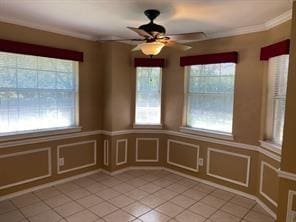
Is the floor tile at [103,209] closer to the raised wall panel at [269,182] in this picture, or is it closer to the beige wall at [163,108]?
the beige wall at [163,108]

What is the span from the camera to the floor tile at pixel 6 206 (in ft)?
9.57

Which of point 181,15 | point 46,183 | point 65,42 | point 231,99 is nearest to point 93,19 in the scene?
point 65,42

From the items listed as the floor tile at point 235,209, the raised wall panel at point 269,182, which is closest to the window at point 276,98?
the raised wall panel at point 269,182

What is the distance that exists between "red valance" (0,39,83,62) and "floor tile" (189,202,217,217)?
2.87 m

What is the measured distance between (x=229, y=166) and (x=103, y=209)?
78.8 inches

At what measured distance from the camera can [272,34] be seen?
305 centimetres

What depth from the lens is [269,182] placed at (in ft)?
9.97

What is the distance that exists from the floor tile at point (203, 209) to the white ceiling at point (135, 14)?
2497 millimetres

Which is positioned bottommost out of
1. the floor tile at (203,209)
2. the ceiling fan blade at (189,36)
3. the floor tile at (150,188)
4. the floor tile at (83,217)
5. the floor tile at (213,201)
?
the floor tile at (83,217)

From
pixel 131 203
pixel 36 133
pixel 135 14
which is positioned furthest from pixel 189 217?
pixel 135 14

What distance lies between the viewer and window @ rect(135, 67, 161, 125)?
4.38m

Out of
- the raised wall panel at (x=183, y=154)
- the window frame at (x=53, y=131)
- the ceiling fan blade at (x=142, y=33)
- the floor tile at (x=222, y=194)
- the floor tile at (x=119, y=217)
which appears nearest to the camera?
the ceiling fan blade at (x=142, y=33)

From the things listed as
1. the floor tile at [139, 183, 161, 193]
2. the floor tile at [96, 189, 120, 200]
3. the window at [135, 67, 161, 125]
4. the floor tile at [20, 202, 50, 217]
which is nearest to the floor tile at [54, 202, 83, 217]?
the floor tile at [20, 202, 50, 217]

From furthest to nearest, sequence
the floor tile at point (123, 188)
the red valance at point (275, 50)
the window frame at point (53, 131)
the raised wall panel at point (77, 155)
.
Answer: the raised wall panel at point (77, 155) → the floor tile at point (123, 188) → the window frame at point (53, 131) → the red valance at point (275, 50)
